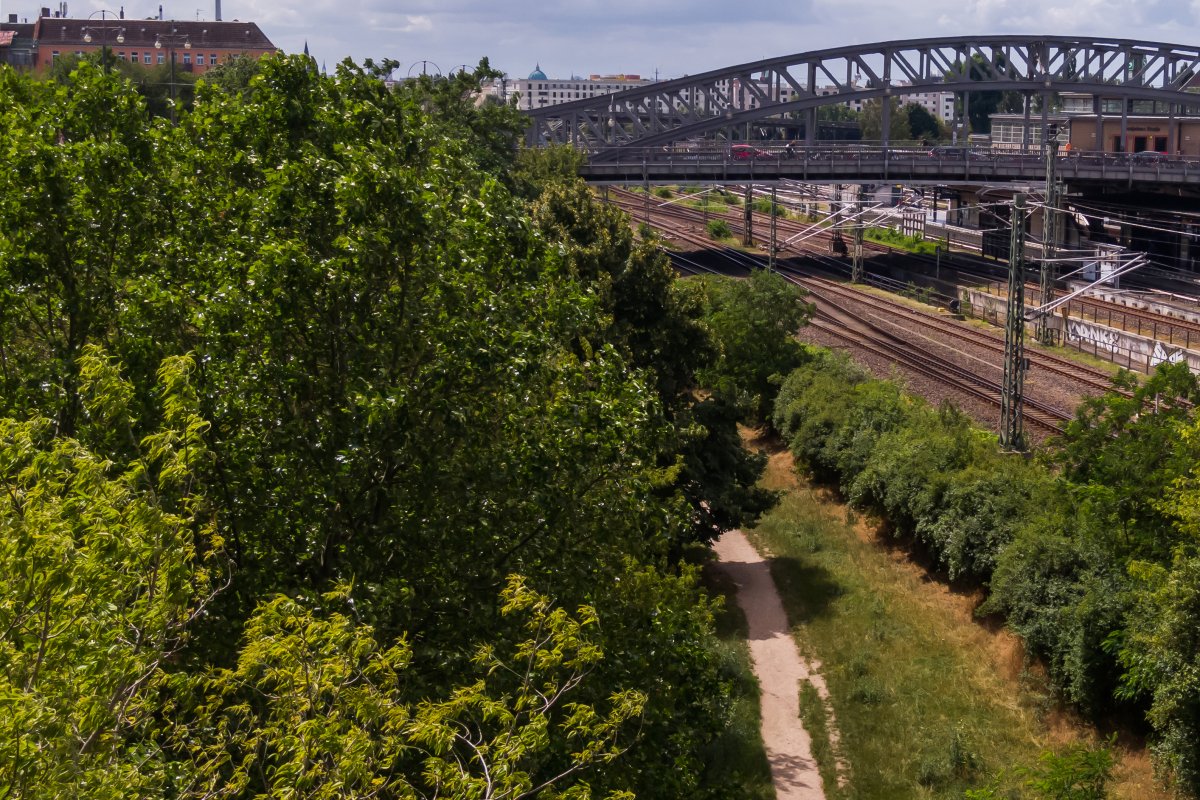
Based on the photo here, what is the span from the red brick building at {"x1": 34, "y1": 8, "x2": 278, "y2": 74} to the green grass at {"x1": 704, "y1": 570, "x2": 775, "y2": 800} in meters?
71.3

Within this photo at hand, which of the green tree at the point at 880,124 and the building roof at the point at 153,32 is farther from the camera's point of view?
the green tree at the point at 880,124

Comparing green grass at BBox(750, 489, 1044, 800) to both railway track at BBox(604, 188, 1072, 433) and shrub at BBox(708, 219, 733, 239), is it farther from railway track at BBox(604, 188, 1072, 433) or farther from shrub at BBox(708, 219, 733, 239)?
shrub at BBox(708, 219, 733, 239)

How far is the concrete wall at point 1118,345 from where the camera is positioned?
3397cm

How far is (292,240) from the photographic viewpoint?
9383 mm

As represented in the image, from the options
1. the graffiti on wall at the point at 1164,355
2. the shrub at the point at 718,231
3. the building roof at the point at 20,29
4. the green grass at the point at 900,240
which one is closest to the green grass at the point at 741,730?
the graffiti on wall at the point at 1164,355

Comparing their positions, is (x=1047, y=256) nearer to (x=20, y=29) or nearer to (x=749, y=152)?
(x=749, y=152)

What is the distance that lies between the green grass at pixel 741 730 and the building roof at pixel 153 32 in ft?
252

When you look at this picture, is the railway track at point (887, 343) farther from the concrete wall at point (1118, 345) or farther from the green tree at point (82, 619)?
the green tree at point (82, 619)

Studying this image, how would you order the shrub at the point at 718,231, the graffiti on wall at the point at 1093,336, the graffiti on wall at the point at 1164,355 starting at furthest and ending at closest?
the shrub at the point at 718,231, the graffiti on wall at the point at 1093,336, the graffiti on wall at the point at 1164,355

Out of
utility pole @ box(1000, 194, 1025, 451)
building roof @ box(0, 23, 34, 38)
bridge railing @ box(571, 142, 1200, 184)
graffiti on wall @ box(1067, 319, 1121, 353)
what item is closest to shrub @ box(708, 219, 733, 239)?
bridge railing @ box(571, 142, 1200, 184)

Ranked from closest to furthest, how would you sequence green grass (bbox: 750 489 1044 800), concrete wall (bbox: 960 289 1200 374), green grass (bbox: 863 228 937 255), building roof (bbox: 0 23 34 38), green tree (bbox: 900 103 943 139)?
1. green grass (bbox: 750 489 1044 800)
2. concrete wall (bbox: 960 289 1200 374)
3. green grass (bbox: 863 228 937 255)
4. building roof (bbox: 0 23 34 38)
5. green tree (bbox: 900 103 943 139)

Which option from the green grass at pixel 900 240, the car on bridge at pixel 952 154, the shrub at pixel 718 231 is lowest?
the green grass at pixel 900 240

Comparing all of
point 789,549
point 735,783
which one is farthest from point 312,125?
point 789,549

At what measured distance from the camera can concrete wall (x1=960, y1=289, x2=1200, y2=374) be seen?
3397 centimetres
